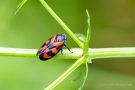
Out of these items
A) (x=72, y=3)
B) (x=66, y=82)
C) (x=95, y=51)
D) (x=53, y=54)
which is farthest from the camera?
(x=72, y=3)

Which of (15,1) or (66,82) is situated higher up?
(15,1)

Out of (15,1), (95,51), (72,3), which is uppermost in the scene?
(15,1)

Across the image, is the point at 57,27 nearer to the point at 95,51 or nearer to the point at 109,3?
the point at 109,3

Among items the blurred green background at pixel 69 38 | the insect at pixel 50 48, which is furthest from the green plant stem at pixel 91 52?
the blurred green background at pixel 69 38

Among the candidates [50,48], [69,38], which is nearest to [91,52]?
[50,48]

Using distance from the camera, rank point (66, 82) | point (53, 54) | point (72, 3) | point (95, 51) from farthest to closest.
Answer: point (72, 3)
point (66, 82)
point (53, 54)
point (95, 51)

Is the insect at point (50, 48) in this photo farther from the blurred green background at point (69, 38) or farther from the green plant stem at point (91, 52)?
the blurred green background at point (69, 38)

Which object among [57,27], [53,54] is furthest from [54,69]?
[53,54]
